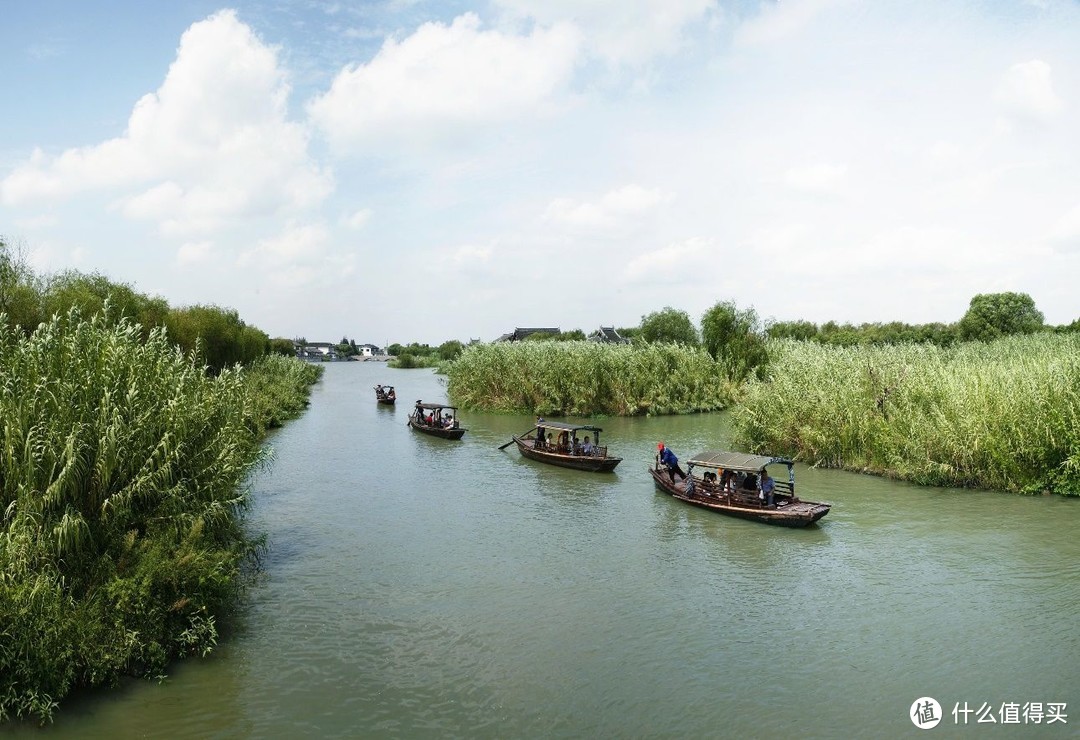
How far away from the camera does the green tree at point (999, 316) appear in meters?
72.0

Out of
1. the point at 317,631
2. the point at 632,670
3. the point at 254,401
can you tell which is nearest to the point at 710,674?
the point at 632,670

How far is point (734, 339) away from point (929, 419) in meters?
25.7

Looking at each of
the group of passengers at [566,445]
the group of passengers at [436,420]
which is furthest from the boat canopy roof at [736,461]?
the group of passengers at [436,420]

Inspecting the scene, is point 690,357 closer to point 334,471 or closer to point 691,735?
point 334,471

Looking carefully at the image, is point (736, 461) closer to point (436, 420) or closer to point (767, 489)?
point (767, 489)

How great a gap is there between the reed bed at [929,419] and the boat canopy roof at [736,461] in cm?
595

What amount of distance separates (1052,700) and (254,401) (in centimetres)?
3697

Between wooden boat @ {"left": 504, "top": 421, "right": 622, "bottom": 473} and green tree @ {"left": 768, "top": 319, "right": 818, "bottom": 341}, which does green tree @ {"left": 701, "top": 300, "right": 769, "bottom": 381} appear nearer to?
wooden boat @ {"left": 504, "top": 421, "right": 622, "bottom": 473}

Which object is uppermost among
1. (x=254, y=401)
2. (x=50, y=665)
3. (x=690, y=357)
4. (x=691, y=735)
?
(x=690, y=357)

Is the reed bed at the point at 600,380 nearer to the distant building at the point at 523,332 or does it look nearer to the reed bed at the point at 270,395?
the reed bed at the point at 270,395

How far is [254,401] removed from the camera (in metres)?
39.8

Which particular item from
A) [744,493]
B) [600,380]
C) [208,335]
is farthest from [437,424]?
[744,493]

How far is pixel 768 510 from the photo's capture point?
19750 millimetres

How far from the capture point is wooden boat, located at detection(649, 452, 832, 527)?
19.5m
